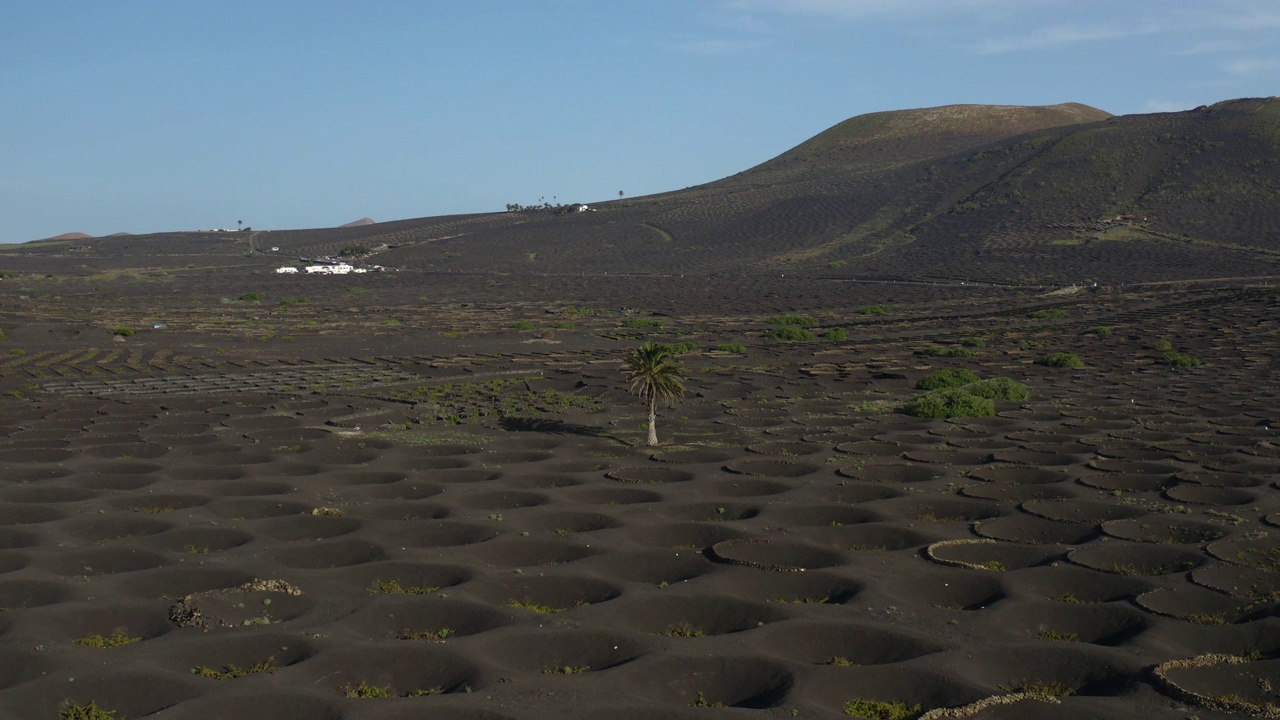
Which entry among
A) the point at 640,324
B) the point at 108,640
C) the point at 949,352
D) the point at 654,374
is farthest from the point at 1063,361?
the point at 108,640

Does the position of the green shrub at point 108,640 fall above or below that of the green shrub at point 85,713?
below

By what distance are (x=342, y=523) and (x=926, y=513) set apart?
14.2 meters

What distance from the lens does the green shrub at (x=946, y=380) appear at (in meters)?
52.5

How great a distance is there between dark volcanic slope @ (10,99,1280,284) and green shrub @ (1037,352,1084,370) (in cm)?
5423

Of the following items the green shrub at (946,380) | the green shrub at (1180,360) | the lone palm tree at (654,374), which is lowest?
the green shrub at (1180,360)

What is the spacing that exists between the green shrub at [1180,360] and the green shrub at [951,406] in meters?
20.8

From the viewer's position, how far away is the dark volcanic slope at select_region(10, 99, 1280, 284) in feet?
416

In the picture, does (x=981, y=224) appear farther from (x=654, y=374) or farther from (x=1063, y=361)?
(x=654, y=374)

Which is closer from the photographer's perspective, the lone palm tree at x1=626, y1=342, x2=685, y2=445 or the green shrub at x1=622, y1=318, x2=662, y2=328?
the lone palm tree at x1=626, y1=342, x2=685, y2=445

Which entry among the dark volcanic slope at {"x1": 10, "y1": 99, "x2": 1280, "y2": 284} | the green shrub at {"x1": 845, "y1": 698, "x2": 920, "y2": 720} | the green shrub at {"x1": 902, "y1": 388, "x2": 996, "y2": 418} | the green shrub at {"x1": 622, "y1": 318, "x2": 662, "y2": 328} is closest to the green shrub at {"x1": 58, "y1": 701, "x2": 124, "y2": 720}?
the green shrub at {"x1": 845, "y1": 698, "x2": 920, "y2": 720}

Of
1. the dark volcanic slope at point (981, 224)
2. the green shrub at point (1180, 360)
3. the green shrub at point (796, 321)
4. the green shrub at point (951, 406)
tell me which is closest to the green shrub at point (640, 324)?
the green shrub at point (796, 321)

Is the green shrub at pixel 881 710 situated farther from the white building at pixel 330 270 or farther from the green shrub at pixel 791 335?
the white building at pixel 330 270

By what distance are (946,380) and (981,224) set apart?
10114cm

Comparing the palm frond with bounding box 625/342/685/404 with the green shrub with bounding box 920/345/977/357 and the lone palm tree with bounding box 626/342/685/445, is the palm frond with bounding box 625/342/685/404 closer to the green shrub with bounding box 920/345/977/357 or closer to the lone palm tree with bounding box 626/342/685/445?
the lone palm tree with bounding box 626/342/685/445
